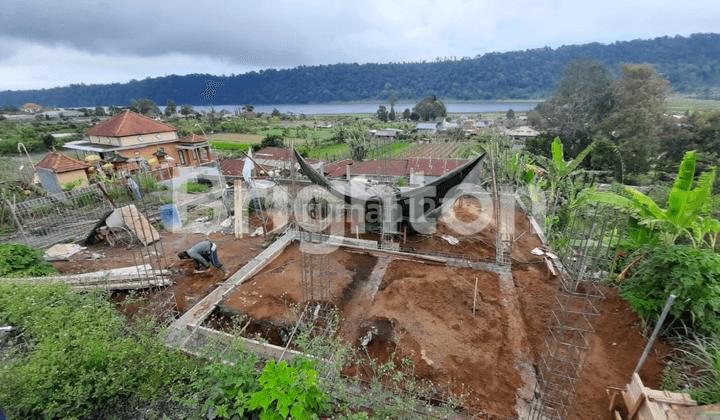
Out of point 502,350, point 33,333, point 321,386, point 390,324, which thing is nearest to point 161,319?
point 33,333

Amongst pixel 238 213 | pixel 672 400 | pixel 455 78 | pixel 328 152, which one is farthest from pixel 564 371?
pixel 455 78

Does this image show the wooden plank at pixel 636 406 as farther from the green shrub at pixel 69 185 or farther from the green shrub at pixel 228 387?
the green shrub at pixel 69 185

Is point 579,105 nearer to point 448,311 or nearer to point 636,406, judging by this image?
point 448,311

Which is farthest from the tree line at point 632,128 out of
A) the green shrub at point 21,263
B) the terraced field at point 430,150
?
the green shrub at point 21,263

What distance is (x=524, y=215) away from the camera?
795cm

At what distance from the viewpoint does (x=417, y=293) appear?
4816 mm

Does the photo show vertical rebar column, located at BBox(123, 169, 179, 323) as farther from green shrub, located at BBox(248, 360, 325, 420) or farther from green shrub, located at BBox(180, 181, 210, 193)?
green shrub, located at BBox(180, 181, 210, 193)

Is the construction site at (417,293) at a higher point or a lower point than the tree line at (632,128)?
lower

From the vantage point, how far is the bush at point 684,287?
309 centimetres

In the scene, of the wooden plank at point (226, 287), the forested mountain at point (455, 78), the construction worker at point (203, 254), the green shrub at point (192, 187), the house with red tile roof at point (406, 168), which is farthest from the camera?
the forested mountain at point (455, 78)

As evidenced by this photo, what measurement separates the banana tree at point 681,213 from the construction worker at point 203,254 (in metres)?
5.75

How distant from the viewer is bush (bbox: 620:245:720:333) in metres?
3.09

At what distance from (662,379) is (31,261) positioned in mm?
9049

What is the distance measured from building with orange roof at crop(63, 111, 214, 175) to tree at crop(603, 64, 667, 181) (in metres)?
20.4
